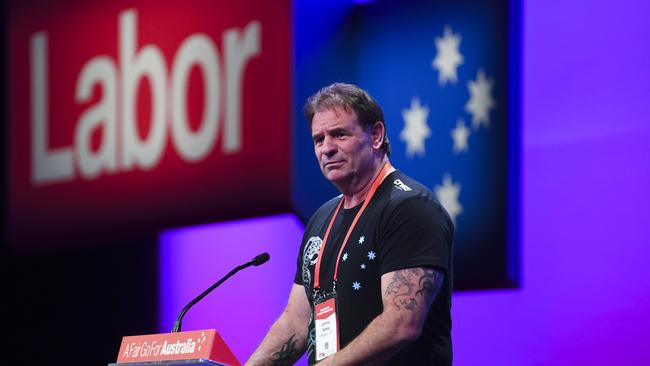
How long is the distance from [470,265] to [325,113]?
1.35 meters

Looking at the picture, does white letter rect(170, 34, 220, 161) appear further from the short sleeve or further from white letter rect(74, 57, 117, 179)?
the short sleeve

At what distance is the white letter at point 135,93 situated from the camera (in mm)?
5441

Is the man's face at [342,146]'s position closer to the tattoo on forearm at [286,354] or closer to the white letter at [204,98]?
the tattoo on forearm at [286,354]

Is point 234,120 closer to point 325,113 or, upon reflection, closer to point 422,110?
point 422,110

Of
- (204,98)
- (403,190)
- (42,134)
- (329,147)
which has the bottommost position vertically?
(403,190)

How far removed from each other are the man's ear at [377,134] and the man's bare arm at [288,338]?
1.66 feet

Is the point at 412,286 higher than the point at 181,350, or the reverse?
the point at 412,286

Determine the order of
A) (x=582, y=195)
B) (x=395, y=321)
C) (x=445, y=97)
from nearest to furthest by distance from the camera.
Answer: (x=395, y=321), (x=582, y=195), (x=445, y=97)

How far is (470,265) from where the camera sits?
13.6 feet

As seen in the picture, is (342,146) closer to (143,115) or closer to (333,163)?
(333,163)

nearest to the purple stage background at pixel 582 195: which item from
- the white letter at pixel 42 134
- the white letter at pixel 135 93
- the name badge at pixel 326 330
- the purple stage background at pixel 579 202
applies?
the purple stage background at pixel 579 202

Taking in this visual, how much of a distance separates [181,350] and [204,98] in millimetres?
2650

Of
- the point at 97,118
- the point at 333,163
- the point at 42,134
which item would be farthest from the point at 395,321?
the point at 42,134

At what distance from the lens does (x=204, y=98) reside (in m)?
5.20
